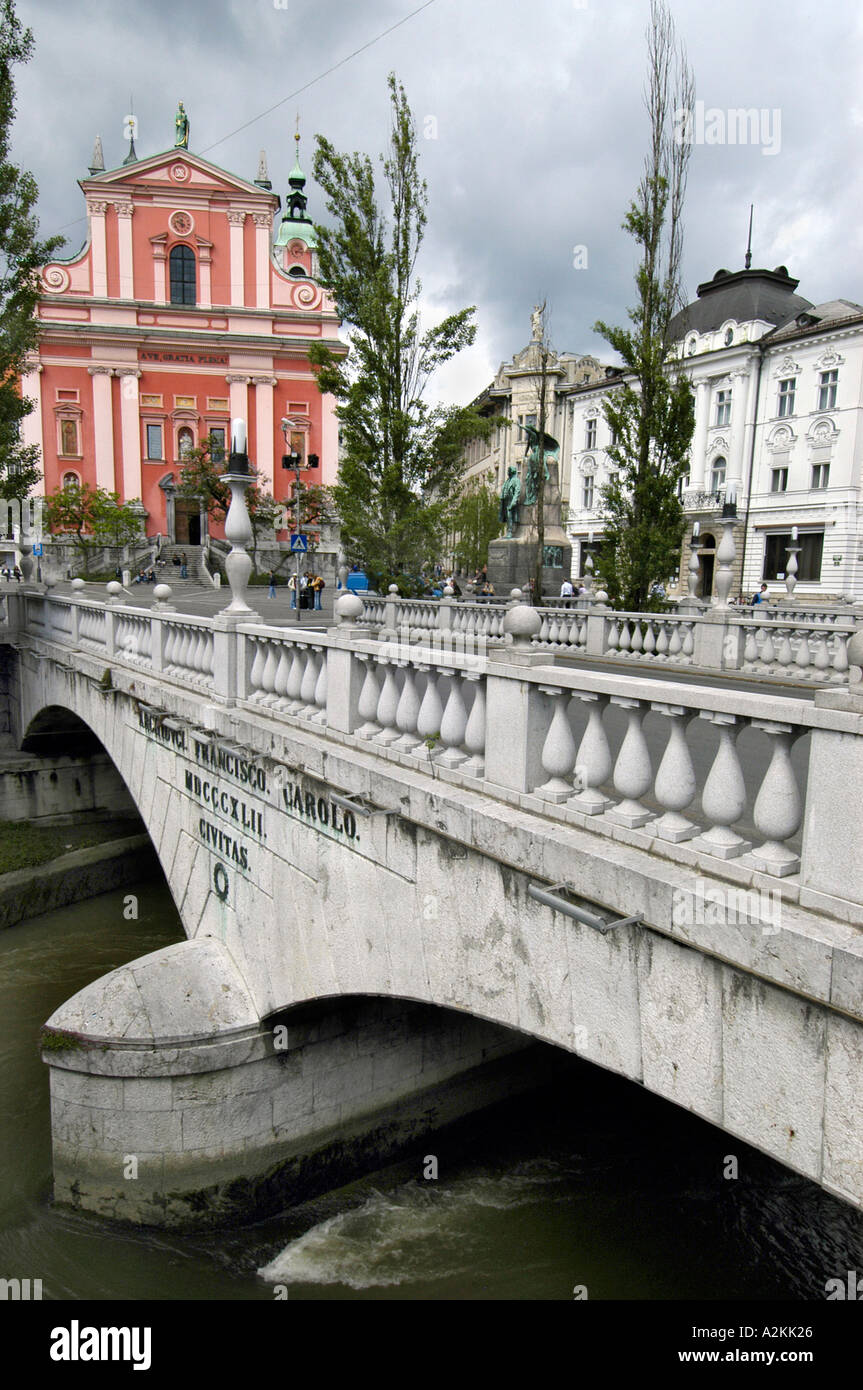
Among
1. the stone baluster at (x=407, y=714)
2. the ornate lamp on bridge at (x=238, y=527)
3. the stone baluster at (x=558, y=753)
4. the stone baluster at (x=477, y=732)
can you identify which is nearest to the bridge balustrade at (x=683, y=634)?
the ornate lamp on bridge at (x=238, y=527)

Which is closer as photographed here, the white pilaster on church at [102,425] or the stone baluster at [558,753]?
the stone baluster at [558,753]

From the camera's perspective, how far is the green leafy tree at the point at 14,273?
15.7 m

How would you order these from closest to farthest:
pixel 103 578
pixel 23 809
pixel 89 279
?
1. pixel 23 809
2. pixel 103 578
3. pixel 89 279

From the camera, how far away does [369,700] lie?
5859mm

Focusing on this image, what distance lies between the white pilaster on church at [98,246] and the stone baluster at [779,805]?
54.9 m

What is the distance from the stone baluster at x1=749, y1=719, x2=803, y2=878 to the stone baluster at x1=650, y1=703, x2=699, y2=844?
0.36 meters

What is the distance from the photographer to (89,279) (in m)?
49.7

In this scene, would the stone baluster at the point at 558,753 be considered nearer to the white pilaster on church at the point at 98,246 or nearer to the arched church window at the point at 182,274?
the white pilaster on church at the point at 98,246

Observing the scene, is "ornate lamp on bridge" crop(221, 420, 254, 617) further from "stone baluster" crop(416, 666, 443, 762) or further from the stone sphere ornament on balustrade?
"stone baluster" crop(416, 666, 443, 762)

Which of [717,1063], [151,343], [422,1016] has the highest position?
[151,343]
